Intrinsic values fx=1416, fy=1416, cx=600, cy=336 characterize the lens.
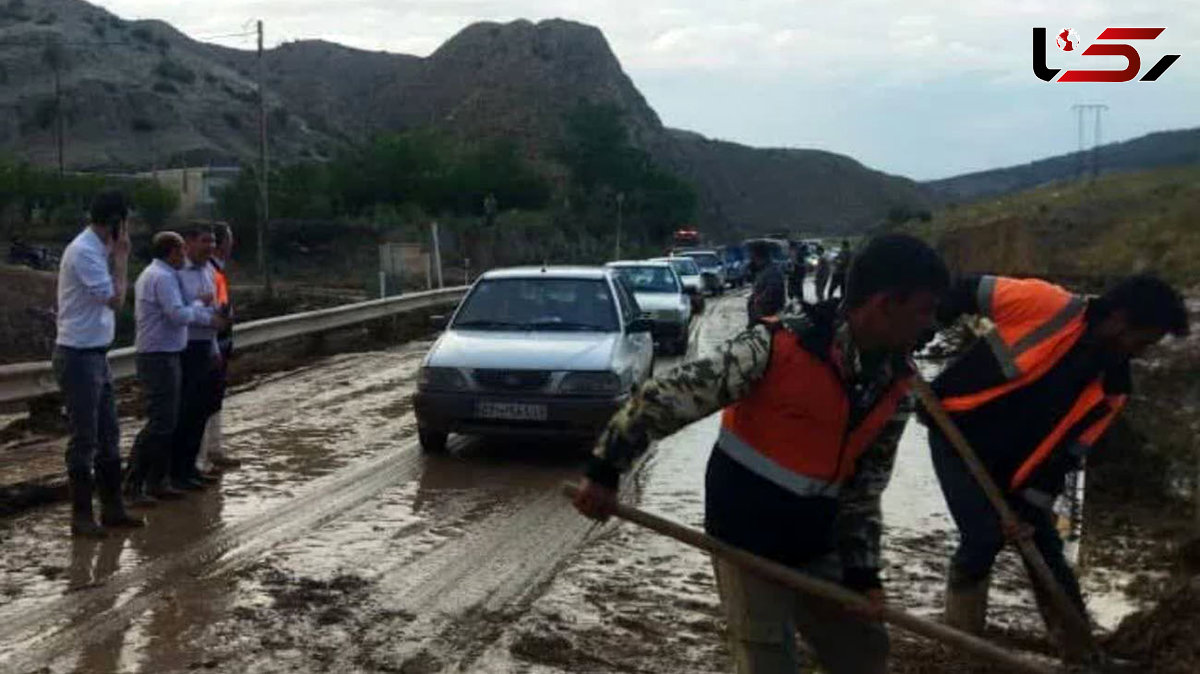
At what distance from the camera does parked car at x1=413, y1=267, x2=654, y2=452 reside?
11133 mm

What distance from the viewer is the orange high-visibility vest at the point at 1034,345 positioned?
5.29 m

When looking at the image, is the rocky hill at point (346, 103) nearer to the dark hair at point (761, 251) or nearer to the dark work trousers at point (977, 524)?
the dark hair at point (761, 251)

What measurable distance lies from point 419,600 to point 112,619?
1422 mm

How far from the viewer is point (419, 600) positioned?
6.92m

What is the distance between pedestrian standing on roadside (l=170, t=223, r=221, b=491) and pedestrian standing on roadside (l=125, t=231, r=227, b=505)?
0.36m

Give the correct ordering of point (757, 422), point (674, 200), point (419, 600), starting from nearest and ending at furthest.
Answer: point (757, 422) < point (419, 600) < point (674, 200)

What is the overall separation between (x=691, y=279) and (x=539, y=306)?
2252 centimetres

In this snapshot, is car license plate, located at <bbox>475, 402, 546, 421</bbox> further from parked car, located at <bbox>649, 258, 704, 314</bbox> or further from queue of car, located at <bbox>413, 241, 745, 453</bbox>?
parked car, located at <bbox>649, 258, 704, 314</bbox>

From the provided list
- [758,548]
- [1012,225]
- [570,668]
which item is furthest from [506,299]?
[1012,225]

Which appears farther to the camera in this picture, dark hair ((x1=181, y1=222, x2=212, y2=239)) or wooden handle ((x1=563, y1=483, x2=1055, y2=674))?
dark hair ((x1=181, y1=222, x2=212, y2=239))

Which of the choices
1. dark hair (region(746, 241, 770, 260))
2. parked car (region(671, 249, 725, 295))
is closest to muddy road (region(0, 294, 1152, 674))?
dark hair (region(746, 241, 770, 260))

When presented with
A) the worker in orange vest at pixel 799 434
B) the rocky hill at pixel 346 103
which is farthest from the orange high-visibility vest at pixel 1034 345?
the rocky hill at pixel 346 103

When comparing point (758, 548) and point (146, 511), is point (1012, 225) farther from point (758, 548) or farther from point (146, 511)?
point (758, 548)

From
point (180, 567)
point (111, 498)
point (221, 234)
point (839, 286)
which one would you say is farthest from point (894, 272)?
point (221, 234)
